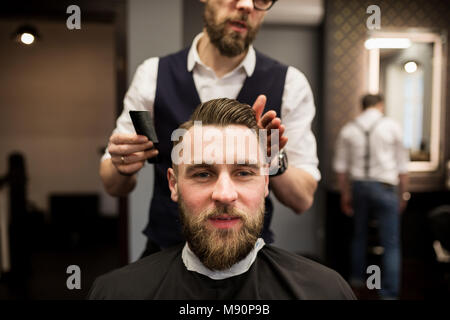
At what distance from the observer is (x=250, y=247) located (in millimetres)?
957

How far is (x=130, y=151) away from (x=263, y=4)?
49cm

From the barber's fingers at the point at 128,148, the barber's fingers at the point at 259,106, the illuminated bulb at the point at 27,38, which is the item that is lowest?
the barber's fingers at the point at 128,148

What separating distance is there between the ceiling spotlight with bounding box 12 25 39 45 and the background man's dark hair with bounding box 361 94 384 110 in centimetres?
113

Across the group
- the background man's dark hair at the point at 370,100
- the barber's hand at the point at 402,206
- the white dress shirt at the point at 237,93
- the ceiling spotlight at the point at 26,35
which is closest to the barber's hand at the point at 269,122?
the white dress shirt at the point at 237,93

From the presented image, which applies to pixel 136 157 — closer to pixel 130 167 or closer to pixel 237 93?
pixel 130 167

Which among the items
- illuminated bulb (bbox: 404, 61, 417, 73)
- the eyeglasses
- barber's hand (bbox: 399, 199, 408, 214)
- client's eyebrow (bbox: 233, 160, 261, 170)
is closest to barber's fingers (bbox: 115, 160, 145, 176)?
client's eyebrow (bbox: 233, 160, 261, 170)

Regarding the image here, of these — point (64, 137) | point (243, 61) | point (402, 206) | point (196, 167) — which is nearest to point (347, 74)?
point (243, 61)

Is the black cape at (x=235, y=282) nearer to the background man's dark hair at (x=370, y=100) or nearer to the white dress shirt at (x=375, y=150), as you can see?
the white dress shirt at (x=375, y=150)

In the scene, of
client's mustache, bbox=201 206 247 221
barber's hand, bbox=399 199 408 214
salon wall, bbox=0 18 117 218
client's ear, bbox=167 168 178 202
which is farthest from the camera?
salon wall, bbox=0 18 117 218

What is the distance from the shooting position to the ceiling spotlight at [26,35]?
115cm

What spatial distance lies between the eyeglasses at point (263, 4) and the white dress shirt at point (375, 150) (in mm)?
476

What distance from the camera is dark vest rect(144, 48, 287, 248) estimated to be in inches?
40.4

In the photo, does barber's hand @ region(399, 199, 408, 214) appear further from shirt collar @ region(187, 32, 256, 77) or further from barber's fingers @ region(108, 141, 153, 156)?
barber's fingers @ region(108, 141, 153, 156)
